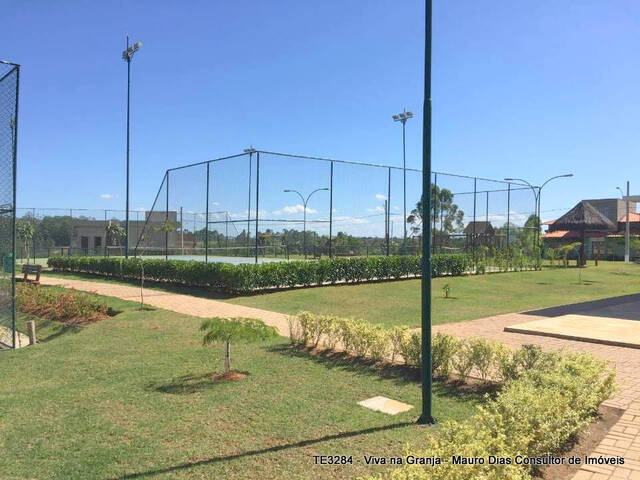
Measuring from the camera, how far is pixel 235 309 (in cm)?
1261

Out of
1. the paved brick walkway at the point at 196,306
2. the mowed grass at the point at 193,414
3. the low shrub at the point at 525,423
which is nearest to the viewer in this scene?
the low shrub at the point at 525,423

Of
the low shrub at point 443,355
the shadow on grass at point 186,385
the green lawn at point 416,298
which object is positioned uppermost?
the low shrub at point 443,355

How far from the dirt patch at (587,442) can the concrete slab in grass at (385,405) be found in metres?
1.58

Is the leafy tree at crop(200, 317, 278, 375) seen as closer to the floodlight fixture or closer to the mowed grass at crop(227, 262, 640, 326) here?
the mowed grass at crop(227, 262, 640, 326)

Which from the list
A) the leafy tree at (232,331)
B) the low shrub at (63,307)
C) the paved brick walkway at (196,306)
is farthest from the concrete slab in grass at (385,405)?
the low shrub at (63,307)

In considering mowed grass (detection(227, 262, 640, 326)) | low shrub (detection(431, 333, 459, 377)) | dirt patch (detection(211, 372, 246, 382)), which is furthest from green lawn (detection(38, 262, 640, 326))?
dirt patch (detection(211, 372, 246, 382))

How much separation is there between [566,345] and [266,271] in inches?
393

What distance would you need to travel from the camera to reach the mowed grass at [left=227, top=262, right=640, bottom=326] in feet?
40.5

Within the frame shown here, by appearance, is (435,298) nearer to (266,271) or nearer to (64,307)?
(266,271)

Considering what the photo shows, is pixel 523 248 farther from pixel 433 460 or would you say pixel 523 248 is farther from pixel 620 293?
pixel 433 460

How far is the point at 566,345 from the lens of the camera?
832 cm

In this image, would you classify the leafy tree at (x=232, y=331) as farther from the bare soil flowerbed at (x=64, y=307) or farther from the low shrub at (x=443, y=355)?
the bare soil flowerbed at (x=64, y=307)

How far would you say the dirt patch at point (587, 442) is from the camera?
3.70 meters

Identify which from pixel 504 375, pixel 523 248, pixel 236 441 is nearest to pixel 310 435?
pixel 236 441
